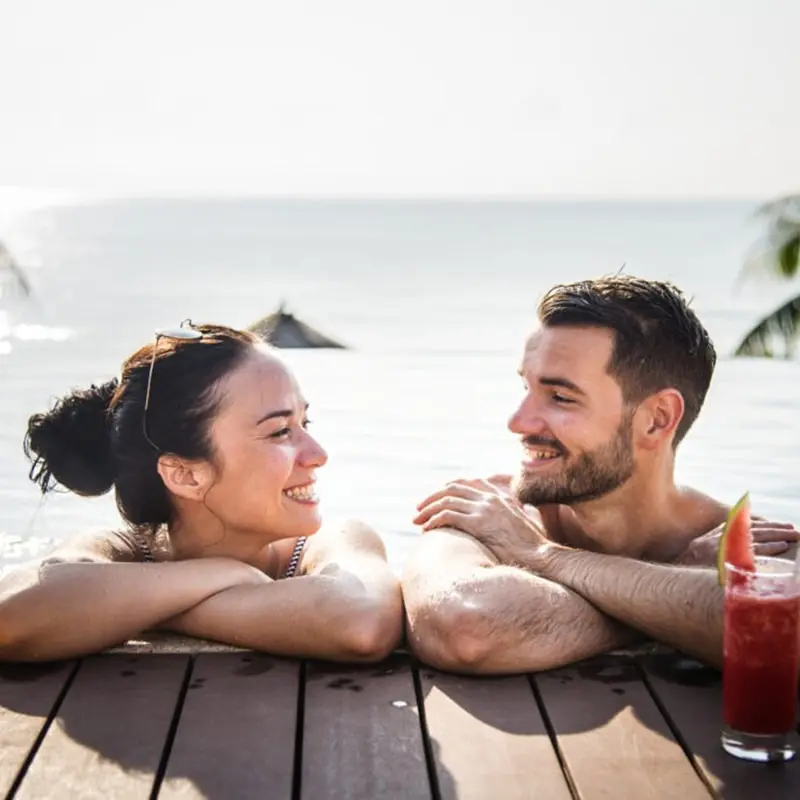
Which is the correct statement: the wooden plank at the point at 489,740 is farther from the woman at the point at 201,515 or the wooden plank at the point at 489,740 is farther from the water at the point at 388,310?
the water at the point at 388,310

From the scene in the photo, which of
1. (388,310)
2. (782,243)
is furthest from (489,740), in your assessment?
(388,310)

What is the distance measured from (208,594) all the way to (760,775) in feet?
3.70

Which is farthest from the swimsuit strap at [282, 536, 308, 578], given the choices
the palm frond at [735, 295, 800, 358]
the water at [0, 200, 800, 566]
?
the palm frond at [735, 295, 800, 358]

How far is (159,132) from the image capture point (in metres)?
36.0

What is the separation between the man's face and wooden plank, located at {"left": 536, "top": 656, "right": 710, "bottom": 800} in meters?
0.49

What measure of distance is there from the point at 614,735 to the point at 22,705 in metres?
1.01

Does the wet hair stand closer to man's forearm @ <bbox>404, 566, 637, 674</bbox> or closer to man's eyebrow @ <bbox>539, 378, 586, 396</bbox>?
man's eyebrow @ <bbox>539, 378, 586, 396</bbox>

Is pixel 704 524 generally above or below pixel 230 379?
below

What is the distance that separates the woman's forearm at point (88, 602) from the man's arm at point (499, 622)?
1.36ft

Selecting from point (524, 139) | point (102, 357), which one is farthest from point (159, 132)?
point (102, 357)

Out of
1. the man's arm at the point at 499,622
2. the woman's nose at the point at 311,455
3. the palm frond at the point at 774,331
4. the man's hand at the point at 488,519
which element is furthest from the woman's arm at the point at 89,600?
the palm frond at the point at 774,331

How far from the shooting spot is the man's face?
3166 mm

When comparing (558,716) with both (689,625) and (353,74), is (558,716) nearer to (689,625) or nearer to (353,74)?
(689,625)

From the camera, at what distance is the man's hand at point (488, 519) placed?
314 cm
